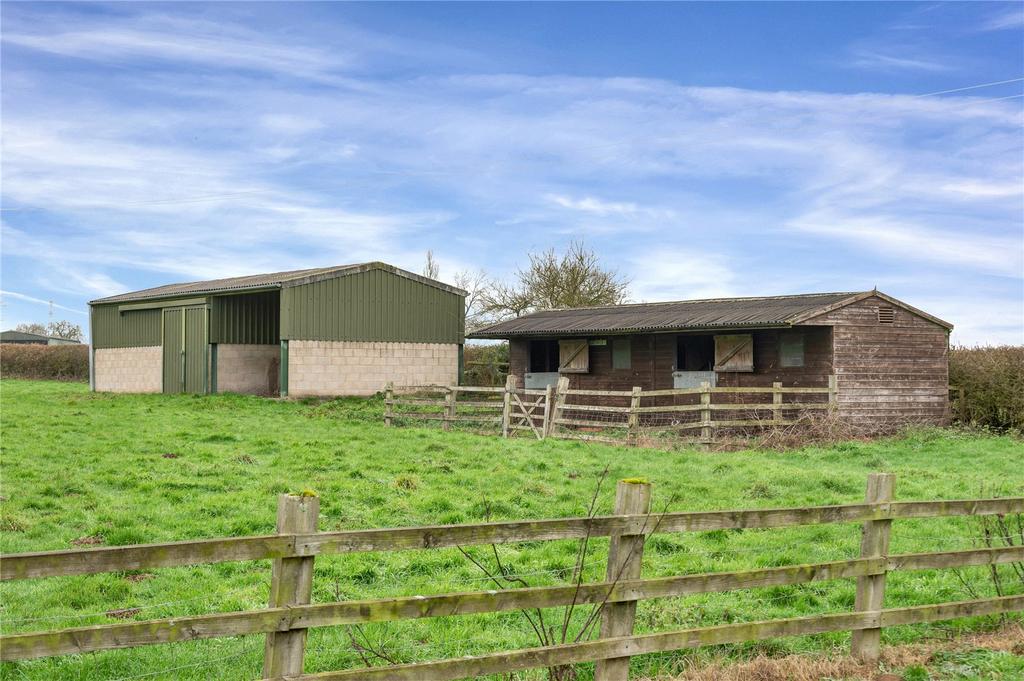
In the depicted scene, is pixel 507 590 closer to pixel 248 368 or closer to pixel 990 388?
pixel 990 388

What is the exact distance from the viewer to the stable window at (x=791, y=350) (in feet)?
77.3

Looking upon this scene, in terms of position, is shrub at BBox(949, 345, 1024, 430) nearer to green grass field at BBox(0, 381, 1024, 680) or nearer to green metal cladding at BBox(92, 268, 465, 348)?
green grass field at BBox(0, 381, 1024, 680)

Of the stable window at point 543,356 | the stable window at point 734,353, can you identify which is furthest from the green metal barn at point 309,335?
the stable window at point 734,353

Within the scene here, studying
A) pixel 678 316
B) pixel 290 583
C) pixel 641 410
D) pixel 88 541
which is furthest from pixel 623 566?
pixel 678 316

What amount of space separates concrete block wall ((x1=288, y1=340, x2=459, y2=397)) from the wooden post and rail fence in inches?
207

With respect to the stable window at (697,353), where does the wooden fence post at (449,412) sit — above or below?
below

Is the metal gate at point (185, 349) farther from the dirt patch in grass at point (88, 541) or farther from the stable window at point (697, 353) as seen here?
the dirt patch in grass at point (88, 541)

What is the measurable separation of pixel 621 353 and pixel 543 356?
4.41 meters

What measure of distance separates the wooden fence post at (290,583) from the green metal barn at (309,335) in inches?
1027

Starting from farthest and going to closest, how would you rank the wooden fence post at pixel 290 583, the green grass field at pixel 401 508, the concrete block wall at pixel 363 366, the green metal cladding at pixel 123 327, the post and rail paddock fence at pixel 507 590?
the green metal cladding at pixel 123 327 → the concrete block wall at pixel 363 366 → the green grass field at pixel 401 508 → the wooden fence post at pixel 290 583 → the post and rail paddock fence at pixel 507 590

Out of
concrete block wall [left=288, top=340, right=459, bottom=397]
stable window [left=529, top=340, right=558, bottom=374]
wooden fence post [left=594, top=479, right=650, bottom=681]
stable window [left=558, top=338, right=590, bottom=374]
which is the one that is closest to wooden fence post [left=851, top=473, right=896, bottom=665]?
wooden fence post [left=594, top=479, right=650, bottom=681]

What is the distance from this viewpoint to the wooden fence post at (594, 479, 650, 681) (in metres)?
5.13

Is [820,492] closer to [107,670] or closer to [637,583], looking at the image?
[637,583]

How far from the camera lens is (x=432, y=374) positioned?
33.5 metres
